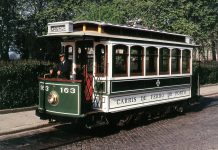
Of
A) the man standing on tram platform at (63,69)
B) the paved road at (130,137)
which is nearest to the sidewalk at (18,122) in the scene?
the paved road at (130,137)

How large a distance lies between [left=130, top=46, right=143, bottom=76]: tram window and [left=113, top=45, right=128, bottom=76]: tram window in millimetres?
381

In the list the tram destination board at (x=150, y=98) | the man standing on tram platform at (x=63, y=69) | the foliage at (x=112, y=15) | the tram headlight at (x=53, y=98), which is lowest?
the tram destination board at (x=150, y=98)

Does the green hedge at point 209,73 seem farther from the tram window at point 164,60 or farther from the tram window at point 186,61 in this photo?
the tram window at point 164,60

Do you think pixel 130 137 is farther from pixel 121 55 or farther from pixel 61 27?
pixel 61 27

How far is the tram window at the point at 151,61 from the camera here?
552 inches

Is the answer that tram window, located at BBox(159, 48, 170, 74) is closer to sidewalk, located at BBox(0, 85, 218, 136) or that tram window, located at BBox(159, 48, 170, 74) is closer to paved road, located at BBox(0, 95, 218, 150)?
paved road, located at BBox(0, 95, 218, 150)

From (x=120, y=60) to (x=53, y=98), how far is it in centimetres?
256

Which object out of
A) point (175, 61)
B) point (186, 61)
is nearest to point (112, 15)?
point (186, 61)

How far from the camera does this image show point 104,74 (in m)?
12.1

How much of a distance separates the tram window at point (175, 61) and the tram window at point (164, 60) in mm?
500

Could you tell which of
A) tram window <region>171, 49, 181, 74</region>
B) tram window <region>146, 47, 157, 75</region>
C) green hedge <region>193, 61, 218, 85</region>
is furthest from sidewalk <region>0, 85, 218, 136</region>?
green hedge <region>193, 61, 218, 85</region>

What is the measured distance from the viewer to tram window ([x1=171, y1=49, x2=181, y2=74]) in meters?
15.9

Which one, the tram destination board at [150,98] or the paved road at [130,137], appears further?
the tram destination board at [150,98]

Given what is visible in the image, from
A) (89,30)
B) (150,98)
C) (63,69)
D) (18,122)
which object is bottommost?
(18,122)
